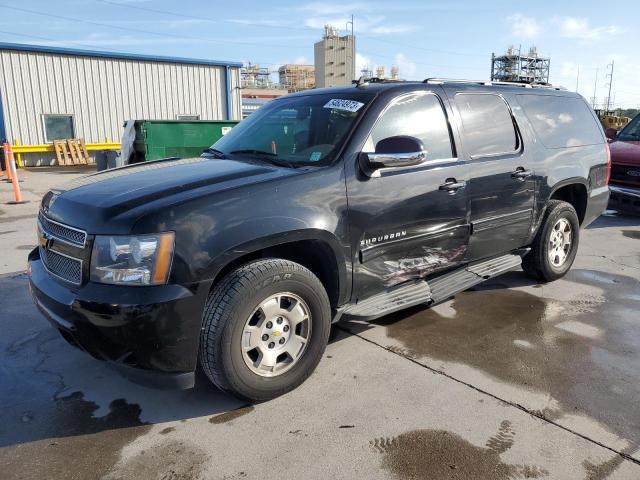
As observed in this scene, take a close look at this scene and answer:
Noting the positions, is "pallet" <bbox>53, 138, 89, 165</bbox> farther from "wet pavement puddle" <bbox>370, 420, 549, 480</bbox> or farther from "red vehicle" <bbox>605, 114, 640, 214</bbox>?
"wet pavement puddle" <bbox>370, 420, 549, 480</bbox>

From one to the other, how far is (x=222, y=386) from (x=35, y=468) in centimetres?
97

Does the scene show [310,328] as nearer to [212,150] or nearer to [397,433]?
[397,433]

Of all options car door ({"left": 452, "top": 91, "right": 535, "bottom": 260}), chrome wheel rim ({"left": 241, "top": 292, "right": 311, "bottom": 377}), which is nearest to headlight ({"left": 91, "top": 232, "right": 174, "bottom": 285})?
chrome wheel rim ({"left": 241, "top": 292, "right": 311, "bottom": 377})

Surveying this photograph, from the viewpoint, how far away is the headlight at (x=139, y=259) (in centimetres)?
261

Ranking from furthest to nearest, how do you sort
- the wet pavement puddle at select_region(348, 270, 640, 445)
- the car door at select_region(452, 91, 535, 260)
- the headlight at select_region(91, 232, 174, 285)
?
the car door at select_region(452, 91, 535, 260)
the wet pavement puddle at select_region(348, 270, 640, 445)
the headlight at select_region(91, 232, 174, 285)

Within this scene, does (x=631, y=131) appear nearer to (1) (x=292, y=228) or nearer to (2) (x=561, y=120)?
(2) (x=561, y=120)

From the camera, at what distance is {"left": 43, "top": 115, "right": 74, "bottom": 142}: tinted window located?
66.1ft

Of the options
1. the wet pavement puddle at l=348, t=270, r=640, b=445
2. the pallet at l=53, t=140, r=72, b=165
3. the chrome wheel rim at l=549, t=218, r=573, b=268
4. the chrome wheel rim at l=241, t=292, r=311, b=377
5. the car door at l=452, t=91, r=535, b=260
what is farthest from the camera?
the pallet at l=53, t=140, r=72, b=165

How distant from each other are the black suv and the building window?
744 inches

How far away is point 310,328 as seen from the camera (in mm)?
3209

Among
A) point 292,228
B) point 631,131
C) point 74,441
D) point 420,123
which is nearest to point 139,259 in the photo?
point 292,228

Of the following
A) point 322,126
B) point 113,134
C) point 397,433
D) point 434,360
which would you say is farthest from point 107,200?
point 113,134

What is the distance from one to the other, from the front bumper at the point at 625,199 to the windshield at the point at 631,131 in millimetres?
1358

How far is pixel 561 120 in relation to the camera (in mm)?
5148
